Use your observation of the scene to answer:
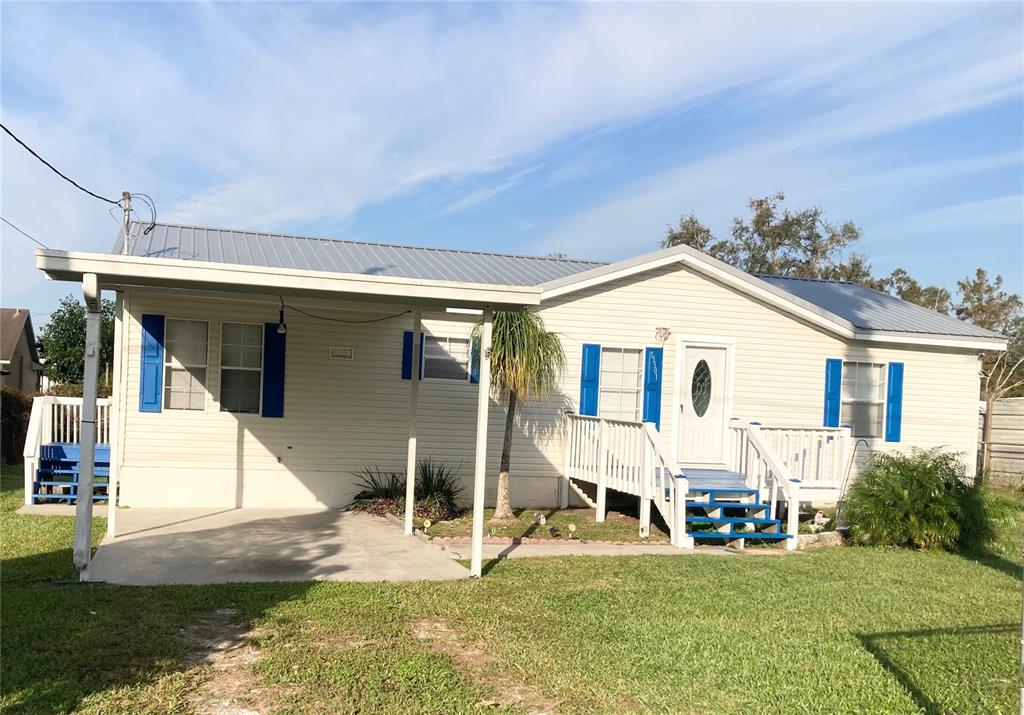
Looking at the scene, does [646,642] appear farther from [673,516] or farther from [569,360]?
[569,360]

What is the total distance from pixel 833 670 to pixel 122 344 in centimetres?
887

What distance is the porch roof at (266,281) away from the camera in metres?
6.84

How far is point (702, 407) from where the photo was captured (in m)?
13.6

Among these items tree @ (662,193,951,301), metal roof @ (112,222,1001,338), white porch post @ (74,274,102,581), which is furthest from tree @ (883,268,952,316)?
white porch post @ (74,274,102,581)

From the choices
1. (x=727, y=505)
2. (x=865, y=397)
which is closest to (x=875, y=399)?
(x=865, y=397)

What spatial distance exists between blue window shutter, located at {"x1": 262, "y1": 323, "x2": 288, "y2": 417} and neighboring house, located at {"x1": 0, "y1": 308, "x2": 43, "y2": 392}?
2171cm

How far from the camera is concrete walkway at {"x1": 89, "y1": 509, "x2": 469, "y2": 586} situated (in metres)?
7.61

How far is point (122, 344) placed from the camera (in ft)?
35.2

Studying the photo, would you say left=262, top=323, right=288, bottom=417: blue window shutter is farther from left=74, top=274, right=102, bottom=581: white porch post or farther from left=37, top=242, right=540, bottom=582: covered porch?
left=74, top=274, right=102, bottom=581: white porch post

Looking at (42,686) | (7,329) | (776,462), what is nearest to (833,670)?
(42,686)

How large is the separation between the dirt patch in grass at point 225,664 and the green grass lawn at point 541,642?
3 cm

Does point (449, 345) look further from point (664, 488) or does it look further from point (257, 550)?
point (257, 550)

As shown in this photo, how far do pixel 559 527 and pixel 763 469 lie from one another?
2.76m

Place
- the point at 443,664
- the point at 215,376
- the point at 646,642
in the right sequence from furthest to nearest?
the point at 215,376
the point at 646,642
the point at 443,664
